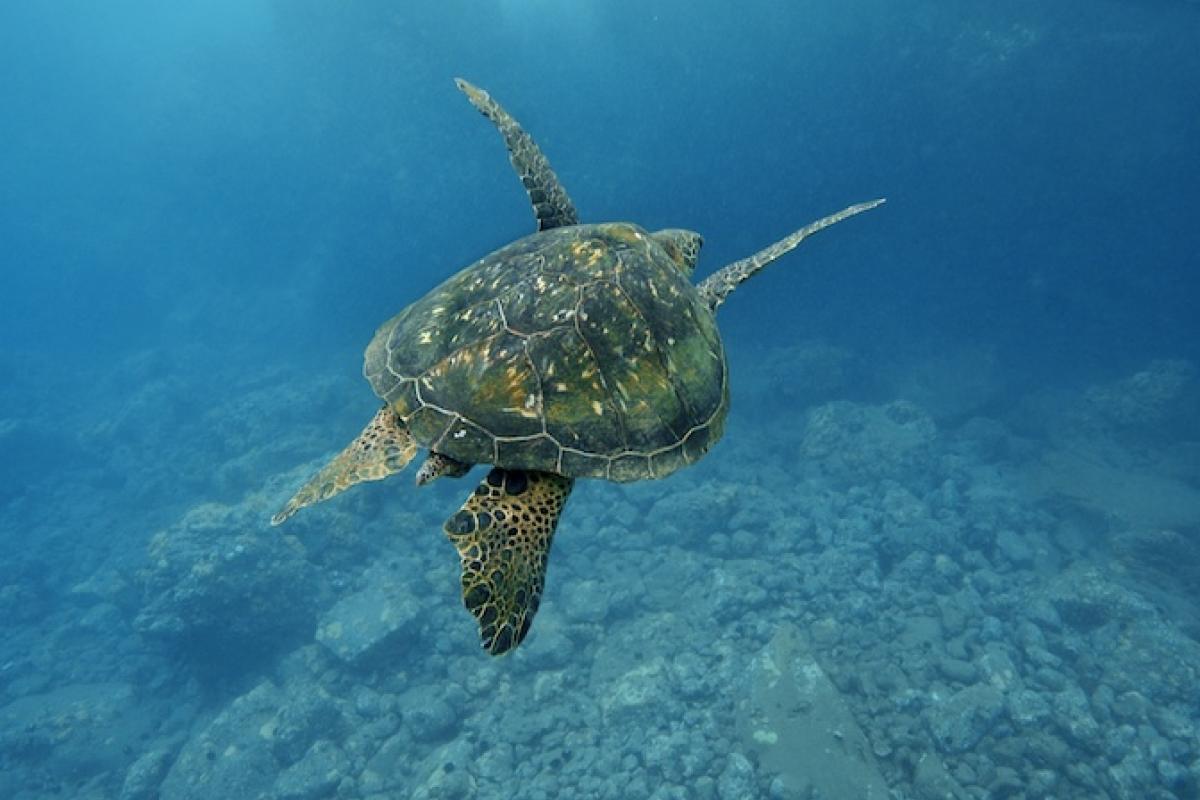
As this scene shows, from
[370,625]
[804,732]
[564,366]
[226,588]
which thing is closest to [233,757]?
[370,625]

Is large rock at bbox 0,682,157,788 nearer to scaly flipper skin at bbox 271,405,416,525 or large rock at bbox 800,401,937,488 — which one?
scaly flipper skin at bbox 271,405,416,525

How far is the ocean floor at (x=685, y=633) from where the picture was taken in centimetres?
939

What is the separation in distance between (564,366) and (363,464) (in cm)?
137

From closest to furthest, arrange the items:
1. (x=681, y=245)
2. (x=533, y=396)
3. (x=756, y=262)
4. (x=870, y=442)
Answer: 1. (x=533, y=396)
2. (x=756, y=262)
3. (x=681, y=245)
4. (x=870, y=442)

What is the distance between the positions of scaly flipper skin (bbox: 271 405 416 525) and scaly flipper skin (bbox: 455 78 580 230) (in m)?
2.43

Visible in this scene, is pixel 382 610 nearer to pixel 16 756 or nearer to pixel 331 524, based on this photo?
pixel 331 524

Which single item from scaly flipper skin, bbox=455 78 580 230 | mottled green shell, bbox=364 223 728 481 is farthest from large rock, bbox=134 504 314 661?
scaly flipper skin, bbox=455 78 580 230

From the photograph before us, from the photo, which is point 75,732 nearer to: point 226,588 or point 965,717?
point 226,588

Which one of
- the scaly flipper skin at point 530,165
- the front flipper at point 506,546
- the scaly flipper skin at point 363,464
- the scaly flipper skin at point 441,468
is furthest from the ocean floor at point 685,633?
the scaly flipper skin at point 530,165

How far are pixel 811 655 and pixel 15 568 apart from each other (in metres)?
25.3

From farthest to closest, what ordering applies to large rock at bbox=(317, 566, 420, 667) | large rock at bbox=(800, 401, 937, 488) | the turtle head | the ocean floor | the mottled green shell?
large rock at bbox=(800, 401, 937, 488) < large rock at bbox=(317, 566, 420, 667) < the ocean floor < the turtle head < the mottled green shell

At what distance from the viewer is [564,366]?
356cm

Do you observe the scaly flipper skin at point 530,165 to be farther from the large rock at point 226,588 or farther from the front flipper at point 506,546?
the large rock at point 226,588

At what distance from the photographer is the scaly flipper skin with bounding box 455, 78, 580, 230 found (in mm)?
5035
